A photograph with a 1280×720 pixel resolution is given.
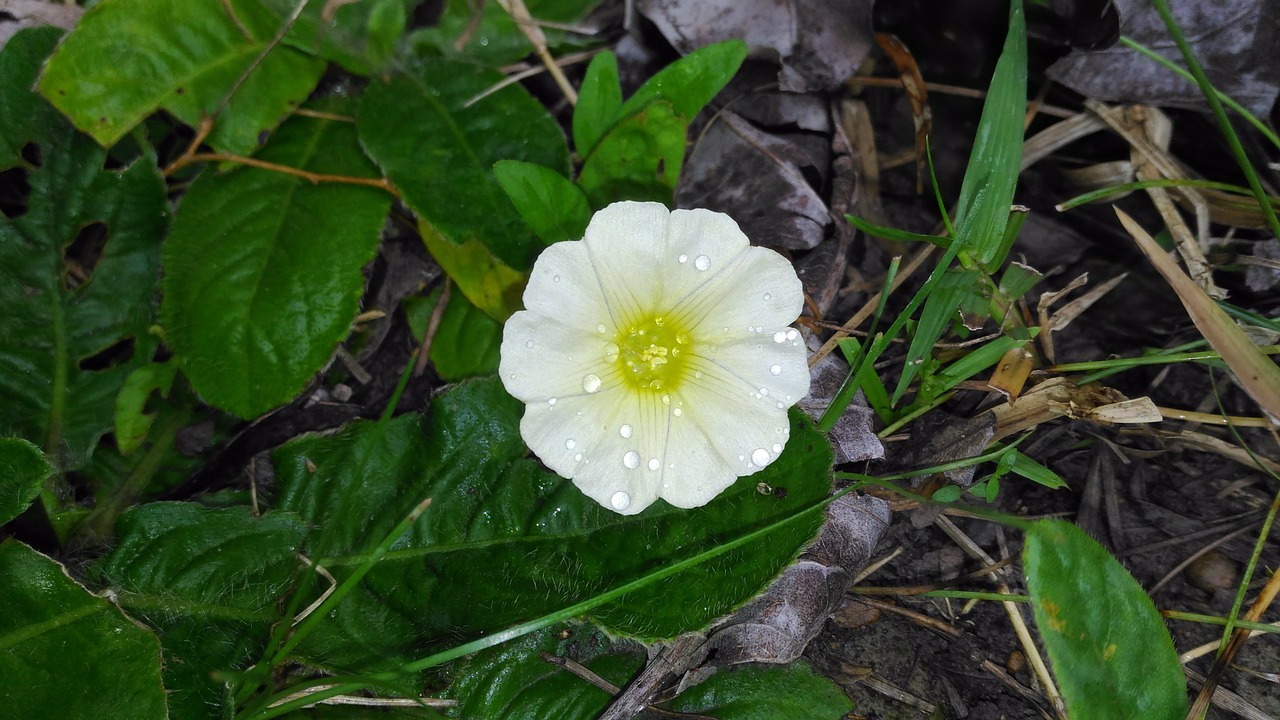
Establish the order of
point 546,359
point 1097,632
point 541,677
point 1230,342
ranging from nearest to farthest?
point 1097,632
point 546,359
point 1230,342
point 541,677

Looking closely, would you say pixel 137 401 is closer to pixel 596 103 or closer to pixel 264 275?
pixel 264 275

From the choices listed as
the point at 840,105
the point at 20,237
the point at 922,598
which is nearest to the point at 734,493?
the point at 922,598

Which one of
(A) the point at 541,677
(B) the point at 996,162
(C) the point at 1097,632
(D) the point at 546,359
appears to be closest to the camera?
(C) the point at 1097,632

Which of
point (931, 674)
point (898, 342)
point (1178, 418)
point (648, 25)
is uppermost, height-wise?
point (648, 25)

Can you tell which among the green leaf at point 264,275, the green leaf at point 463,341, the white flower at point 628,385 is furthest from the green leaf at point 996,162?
the green leaf at point 264,275

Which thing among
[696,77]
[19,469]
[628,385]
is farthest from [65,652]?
[696,77]

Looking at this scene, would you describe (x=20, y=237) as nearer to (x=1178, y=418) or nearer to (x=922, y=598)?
(x=922, y=598)
